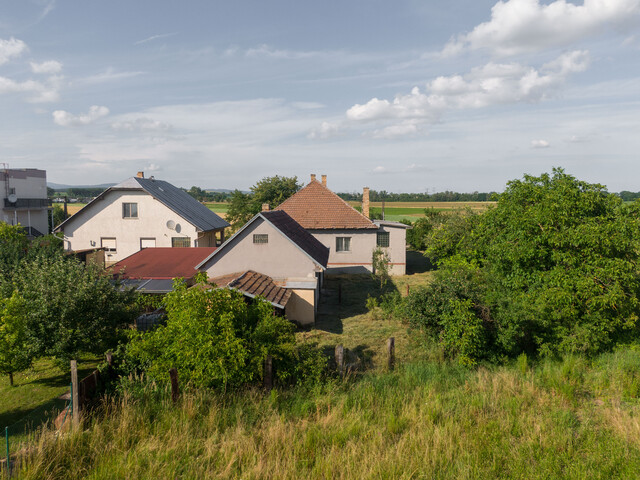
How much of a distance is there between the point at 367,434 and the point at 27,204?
5775cm

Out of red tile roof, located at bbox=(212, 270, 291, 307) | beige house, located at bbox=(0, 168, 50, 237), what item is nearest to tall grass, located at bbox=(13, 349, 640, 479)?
red tile roof, located at bbox=(212, 270, 291, 307)

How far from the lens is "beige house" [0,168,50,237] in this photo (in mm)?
49156

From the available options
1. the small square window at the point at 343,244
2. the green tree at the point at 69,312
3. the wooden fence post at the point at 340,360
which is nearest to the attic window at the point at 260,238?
the green tree at the point at 69,312

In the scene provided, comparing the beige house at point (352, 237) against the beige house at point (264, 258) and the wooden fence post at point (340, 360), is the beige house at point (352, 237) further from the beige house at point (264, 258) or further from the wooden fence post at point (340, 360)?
the wooden fence post at point (340, 360)

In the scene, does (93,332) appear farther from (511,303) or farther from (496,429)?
(511,303)

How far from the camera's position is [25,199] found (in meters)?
51.7

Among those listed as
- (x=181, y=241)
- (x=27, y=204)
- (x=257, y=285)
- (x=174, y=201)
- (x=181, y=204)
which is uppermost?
(x=27, y=204)

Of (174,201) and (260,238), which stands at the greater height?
(174,201)

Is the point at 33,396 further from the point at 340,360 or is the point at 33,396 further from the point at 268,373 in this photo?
the point at 340,360

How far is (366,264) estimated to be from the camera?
106ft

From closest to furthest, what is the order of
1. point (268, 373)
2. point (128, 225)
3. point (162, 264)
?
1. point (268, 373)
2. point (162, 264)
3. point (128, 225)

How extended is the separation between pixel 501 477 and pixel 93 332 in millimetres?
10958

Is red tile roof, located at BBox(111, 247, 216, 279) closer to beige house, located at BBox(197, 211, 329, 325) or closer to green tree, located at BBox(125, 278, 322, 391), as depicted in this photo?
beige house, located at BBox(197, 211, 329, 325)

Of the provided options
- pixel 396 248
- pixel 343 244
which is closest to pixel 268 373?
pixel 343 244
